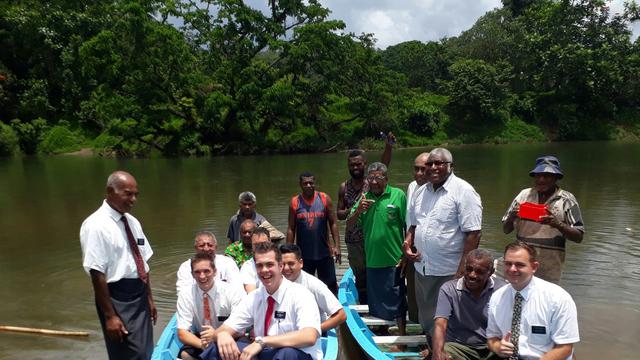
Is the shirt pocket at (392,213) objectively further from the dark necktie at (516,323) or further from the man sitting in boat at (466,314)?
the dark necktie at (516,323)

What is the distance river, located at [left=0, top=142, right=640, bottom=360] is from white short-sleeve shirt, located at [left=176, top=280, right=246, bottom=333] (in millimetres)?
2118

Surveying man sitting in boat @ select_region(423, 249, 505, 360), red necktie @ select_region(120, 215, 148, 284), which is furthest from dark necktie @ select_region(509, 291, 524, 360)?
red necktie @ select_region(120, 215, 148, 284)

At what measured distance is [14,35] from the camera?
1329 inches

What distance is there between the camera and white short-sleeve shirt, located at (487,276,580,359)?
3.20 metres

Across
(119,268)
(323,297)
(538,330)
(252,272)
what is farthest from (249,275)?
(538,330)

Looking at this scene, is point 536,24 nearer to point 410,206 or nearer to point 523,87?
point 523,87

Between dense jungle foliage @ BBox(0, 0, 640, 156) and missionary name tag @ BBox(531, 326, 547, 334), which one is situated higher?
dense jungle foliage @ BBox(0, 0, 640, 156)

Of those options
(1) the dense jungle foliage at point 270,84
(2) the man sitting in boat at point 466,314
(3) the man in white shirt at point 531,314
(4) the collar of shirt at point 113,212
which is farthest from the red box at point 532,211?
(1) the dense jungle foliage at point 270,84

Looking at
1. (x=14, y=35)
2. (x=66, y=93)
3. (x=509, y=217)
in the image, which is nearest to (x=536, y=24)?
(x=66, y=93)

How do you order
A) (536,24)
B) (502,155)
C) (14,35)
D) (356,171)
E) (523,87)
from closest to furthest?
1. (356,171)
2. (502,155)
3. (14,35)
4. (536,24)
5. (523,87)

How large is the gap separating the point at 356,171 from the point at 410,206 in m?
0.92

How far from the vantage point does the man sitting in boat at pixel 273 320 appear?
11.5ft

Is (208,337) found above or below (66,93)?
below

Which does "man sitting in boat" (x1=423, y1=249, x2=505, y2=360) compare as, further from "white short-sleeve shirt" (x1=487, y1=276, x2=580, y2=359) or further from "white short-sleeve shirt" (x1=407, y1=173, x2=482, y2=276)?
"white short-sleeve shirt" (x1=407, y1=173, x2=482, y2=276)
